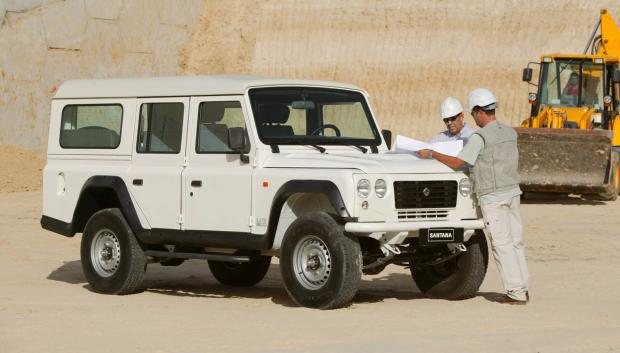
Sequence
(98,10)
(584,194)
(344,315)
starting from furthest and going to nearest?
(98,10) → (584,194) → (344,315)

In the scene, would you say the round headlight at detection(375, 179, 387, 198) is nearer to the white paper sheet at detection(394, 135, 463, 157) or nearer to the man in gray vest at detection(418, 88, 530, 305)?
the man in gray vest at detection(418, 88, 530, 305)

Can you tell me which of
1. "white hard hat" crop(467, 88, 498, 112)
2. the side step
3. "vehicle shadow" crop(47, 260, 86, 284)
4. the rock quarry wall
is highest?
the rock quarry wall

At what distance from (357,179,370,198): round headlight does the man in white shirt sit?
139cm

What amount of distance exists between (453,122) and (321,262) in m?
1.90

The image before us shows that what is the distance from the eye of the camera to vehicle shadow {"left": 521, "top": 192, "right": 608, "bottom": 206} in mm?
25516

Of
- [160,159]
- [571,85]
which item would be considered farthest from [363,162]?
[571,85]

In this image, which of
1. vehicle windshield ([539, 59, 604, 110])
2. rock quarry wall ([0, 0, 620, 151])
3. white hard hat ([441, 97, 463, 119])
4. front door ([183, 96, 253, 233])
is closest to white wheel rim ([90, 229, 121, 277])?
front door ([183, 96, 253, 233])

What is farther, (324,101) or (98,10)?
(98,10)

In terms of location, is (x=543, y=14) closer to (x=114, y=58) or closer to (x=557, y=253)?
(x=114, y=58)

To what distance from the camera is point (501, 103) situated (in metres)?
39.1

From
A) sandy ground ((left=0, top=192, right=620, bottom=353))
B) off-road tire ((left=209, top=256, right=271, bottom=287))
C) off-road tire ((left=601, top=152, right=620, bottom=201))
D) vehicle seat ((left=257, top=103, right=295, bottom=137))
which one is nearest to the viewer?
sandy ground ((left=0, top=192, right=620, bottom=353))

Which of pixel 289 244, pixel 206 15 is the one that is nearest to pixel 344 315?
pixel 289 244

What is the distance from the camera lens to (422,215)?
11031mm

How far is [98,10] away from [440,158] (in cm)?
2888
